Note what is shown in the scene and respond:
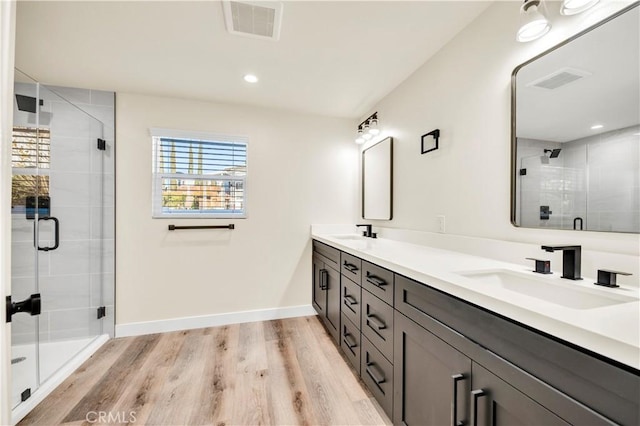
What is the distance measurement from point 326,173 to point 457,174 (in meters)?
1.69

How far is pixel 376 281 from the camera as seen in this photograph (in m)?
1.63

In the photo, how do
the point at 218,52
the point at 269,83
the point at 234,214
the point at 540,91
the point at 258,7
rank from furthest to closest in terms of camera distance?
1. the point at 234,214
2. the point at 269,83
3. the point at 218,52
4. the point at 258,7
5. the point at 540,91

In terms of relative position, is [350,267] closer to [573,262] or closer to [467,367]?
[467,367]

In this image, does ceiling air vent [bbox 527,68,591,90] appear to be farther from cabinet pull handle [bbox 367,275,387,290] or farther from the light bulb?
the light bulb

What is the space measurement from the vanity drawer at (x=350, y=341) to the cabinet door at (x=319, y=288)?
21.9 inches

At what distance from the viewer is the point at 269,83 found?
8.23ft

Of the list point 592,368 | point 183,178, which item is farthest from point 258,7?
point 592,368

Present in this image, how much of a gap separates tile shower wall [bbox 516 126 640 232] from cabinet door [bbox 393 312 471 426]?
2.60ft

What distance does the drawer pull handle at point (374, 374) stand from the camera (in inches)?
61.4

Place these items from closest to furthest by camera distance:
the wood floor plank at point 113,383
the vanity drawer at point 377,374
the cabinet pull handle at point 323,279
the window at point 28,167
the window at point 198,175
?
1. the vanity drawer at point 377,374
2. the wood floor plank at point 113,383
3. the window at point 28,167
4. the cabinet pull handle at point 323,279
5. the window at point 198,175

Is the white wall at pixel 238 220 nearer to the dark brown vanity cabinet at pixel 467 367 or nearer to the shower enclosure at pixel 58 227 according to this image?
the shower enclosure at pixel 58 227

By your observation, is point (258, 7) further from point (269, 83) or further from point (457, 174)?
point (457, 174)

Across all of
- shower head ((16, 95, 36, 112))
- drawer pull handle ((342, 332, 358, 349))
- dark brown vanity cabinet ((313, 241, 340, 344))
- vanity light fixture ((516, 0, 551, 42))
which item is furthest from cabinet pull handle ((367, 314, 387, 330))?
shower head ((16, 95, 36, 112))

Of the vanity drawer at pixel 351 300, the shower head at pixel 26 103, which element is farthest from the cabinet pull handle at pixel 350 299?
the shower head at pixel 26 103
